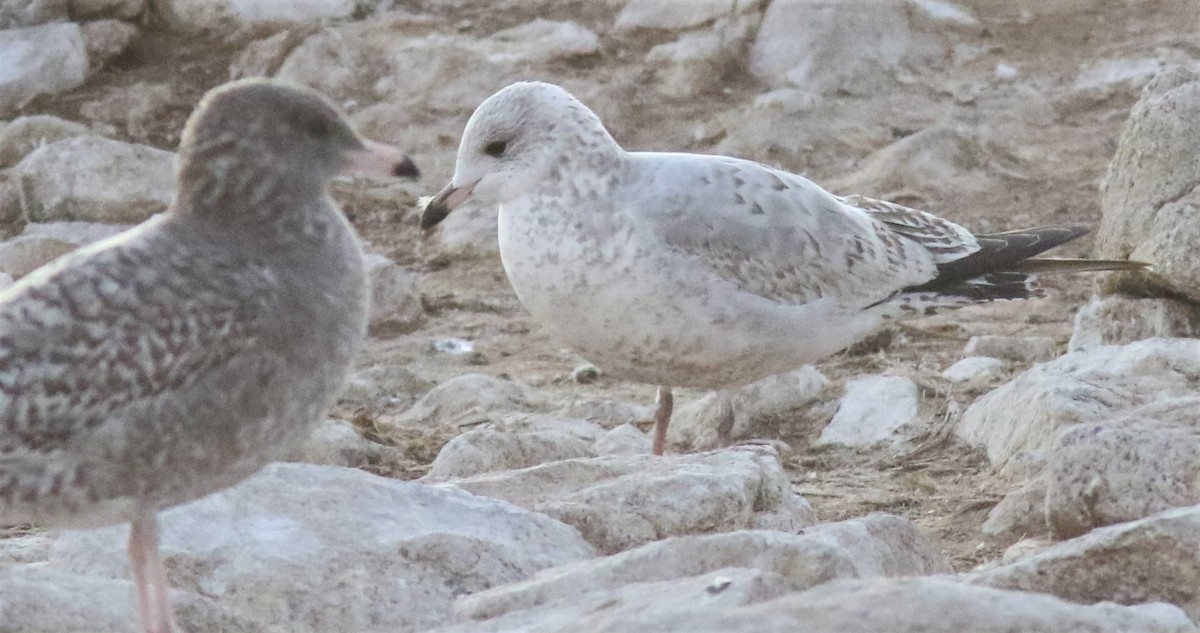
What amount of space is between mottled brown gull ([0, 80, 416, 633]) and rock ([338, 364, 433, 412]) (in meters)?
4.11

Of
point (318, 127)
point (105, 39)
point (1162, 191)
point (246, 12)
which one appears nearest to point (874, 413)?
point (1162, 191)

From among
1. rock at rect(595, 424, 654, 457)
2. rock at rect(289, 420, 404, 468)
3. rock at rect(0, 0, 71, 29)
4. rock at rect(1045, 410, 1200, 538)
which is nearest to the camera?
rock at rect(1045, 410, 1200, 538)

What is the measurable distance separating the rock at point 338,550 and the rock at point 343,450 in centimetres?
154

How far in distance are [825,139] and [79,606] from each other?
786 centimetres

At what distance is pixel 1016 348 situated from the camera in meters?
8.52

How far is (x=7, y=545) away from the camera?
17.0 ft

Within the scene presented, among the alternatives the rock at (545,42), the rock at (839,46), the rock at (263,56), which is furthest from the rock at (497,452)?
the rock at (263,56)

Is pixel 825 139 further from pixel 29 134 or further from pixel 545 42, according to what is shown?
pixel 29 134

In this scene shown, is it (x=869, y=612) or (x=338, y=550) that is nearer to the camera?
(x=869, y=612)

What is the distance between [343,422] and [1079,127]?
6010 mm

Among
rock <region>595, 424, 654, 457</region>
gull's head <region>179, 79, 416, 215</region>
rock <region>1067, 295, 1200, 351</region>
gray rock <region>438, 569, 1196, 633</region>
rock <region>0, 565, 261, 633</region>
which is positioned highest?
gull's head <region>179, 79, 416, 215</region>

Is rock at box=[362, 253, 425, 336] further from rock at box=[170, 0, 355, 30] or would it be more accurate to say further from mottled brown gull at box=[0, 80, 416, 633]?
mottled brown gull at box=[0, 80, 416, 633]

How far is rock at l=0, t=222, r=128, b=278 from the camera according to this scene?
962 centimetres

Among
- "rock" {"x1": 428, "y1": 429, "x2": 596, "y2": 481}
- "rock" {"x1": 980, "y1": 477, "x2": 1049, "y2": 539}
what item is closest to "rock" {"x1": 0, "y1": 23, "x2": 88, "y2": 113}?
"rock" {"x1": 428, "y1": 429, "x2": 596, "y2": 481}
